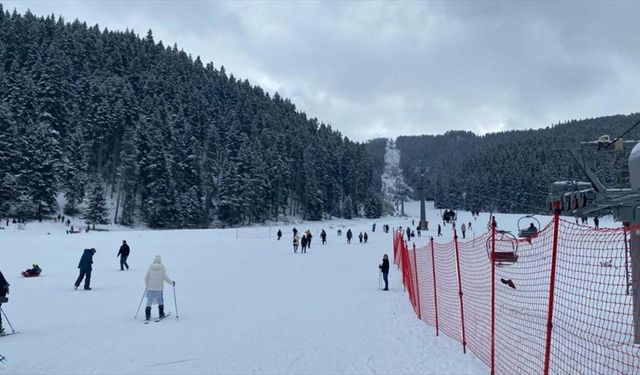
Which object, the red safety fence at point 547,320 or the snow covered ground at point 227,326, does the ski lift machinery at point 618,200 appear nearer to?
the red safety fence at point 547,320

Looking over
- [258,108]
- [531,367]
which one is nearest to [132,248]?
[531,367]

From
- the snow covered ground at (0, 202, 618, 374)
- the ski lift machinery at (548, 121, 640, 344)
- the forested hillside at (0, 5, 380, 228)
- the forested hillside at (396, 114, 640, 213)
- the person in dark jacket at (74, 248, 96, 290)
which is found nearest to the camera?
the ski lift machinery at (548, 121, 640, 344)

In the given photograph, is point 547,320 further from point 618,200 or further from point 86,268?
point 86,268

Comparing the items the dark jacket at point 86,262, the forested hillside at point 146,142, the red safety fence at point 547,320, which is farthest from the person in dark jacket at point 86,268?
the forested hillside at point 146,142

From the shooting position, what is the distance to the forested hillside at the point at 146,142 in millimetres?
62594

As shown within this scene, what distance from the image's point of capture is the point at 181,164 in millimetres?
76562

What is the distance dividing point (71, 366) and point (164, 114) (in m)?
85.2

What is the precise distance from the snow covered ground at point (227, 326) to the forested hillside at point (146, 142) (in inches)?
1726

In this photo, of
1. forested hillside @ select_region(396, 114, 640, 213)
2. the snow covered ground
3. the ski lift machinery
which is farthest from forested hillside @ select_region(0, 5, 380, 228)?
the ski lift machinery

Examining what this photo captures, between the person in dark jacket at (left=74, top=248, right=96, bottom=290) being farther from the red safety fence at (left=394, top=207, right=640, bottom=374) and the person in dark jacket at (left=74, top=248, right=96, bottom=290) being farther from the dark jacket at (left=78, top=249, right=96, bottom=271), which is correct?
the red safety fence at (left=394, top=207, right=640, bottom=374)

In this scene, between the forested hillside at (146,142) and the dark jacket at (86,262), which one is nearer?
the dark jacket at (86,262)

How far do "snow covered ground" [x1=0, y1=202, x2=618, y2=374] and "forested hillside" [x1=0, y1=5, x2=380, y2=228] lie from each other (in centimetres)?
4383

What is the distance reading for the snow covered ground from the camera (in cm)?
768

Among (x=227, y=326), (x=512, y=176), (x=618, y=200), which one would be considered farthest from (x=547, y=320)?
(x=512, y=176)
